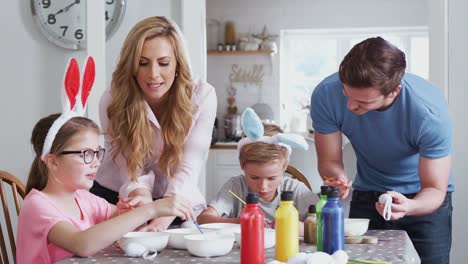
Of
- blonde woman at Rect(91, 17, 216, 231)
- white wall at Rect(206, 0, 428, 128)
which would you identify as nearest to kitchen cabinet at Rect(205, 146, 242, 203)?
white wall at Rect(206, 0, 428, 128)

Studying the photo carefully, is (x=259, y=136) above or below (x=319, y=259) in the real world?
above

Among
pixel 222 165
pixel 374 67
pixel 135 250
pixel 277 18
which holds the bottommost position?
pixel 222 165

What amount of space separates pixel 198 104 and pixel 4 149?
174 centimetres

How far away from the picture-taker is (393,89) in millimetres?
2150

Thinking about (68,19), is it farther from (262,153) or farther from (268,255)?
(268,255)

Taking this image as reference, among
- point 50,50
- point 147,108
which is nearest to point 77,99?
point 147,108

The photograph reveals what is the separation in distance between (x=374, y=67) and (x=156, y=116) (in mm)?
782

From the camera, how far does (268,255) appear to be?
188 centimetres

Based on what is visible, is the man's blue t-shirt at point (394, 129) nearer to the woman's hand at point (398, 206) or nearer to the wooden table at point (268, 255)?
the woman's hand at point (398, 206)

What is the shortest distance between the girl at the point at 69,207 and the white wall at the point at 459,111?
1.76 metres

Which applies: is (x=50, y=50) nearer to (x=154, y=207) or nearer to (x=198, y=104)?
(x=198, y=104)

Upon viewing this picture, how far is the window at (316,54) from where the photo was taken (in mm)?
6875

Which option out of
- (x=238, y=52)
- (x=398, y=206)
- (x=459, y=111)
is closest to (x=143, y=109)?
(x=398, y=206)

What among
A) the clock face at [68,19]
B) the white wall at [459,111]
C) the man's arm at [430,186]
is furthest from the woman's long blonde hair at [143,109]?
the white wall at [459,111]
